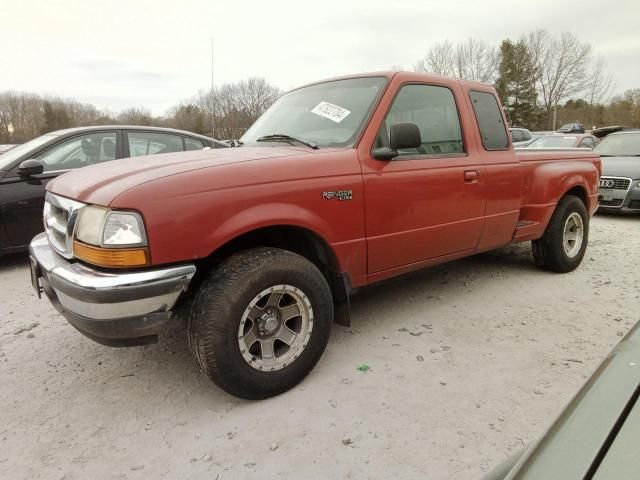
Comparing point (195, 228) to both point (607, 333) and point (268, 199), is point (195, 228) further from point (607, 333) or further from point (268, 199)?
point (607, 333)

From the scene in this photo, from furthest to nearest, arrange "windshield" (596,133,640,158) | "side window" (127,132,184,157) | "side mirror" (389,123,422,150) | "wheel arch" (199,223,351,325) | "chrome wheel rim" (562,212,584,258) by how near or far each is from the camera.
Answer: "windshield" (596,133,640,158) < "side window" (127,132,184,157) < "chrome wheel rim" (562,212,584,258) < "side mirror" (389,123,422,150) < "wheel arch" (199,223,351,325)

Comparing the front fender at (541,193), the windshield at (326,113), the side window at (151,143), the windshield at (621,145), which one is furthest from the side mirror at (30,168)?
the windshield at (621,145)

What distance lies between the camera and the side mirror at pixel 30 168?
4.75 metres

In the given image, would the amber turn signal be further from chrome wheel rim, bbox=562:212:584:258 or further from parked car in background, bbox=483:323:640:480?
chrome wheel rim, bbox=562:212:584:258

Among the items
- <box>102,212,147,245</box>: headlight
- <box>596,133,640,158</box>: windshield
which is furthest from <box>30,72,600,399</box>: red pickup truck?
<box>596,133,640,158</box>: windshield

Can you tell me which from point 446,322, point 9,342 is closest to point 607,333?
point 446,322

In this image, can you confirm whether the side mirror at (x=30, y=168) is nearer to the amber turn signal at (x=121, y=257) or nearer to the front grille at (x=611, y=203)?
the amber turn signal at (x=121, y=257)

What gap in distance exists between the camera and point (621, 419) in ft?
2.73

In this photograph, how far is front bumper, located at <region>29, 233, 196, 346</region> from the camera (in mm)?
2035

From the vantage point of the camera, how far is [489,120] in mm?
3812

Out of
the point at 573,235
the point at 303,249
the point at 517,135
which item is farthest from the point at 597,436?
the point at 517,135

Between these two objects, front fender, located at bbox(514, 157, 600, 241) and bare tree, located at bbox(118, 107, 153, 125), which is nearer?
front fender, located at bbox(514, 157, 600, 241)

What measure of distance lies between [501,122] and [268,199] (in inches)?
104

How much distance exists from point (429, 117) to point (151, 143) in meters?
3.79
